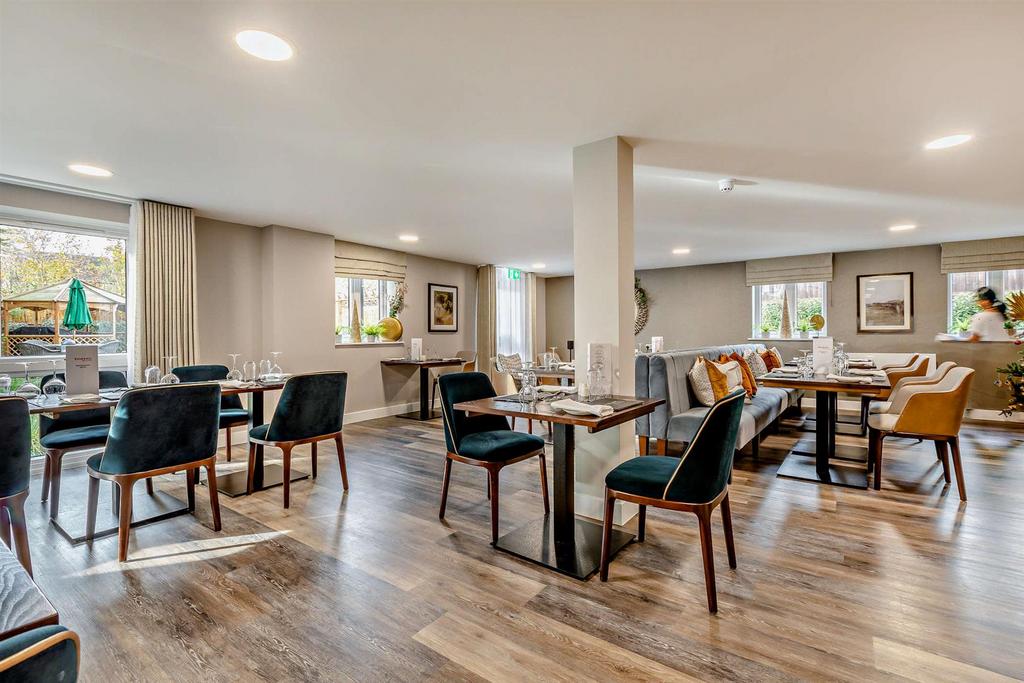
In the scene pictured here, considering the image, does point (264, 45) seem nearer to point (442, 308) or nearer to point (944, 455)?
point (944, 455)

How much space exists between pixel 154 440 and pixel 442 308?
5365mm

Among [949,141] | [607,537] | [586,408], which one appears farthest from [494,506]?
[949,141]

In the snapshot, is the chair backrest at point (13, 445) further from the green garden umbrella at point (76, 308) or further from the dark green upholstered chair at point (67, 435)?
the green garden umbrella at point (76, 308)

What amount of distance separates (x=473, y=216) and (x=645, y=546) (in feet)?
11.6

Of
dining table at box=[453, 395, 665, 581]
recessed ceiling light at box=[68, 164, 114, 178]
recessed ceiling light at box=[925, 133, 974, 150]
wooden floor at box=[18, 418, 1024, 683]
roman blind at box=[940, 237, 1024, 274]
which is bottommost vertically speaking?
wooden floor at box=[18, 418, 1024, 683]

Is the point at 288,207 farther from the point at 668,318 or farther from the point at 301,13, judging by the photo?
the point at 668,318

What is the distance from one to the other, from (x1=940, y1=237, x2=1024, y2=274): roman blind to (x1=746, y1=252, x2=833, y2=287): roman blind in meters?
1.32

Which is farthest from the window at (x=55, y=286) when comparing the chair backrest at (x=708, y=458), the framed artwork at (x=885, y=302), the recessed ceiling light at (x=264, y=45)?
the framed artwork at (x=885, y=302)

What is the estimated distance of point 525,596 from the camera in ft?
7.00

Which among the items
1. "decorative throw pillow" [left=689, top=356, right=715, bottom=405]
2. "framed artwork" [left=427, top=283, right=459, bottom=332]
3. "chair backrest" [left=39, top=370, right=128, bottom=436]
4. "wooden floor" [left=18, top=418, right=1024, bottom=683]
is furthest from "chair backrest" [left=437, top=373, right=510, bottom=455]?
"framed artwork" [left=427, top=283, right=459, bottom=332]

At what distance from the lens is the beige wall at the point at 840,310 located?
6359 mm

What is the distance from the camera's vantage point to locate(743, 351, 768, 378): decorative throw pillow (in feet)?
19.1

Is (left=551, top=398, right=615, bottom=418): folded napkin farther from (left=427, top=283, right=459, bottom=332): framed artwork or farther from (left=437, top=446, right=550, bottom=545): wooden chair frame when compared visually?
(left=427, top=283, right=459, bottom=332): framed artwork

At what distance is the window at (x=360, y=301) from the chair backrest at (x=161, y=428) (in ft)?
11.5
